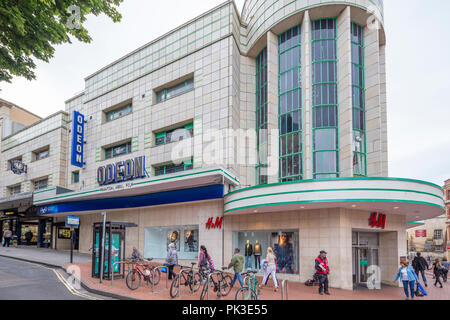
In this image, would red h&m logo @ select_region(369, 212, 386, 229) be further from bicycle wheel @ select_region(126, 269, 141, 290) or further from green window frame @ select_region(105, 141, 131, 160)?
green window frame @ select_region(105, 141, 131, 160)

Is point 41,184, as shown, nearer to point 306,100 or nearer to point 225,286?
point 306,100

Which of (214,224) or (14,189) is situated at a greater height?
(14,189)

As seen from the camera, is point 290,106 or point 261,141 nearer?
point 290,106

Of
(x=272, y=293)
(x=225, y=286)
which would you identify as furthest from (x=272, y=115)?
(x=225, y=286)

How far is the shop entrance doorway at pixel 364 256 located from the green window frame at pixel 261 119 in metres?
6.86

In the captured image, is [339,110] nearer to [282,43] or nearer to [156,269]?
[282,43]

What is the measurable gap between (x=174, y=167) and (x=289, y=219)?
9.68 m

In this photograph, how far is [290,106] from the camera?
22109 millimetres

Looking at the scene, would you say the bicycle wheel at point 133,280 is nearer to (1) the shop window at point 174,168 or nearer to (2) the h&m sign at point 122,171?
(1) the shop window at point 174,168

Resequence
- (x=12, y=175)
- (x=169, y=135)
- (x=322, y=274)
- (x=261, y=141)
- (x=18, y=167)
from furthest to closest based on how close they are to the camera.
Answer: (x=12, y=175)
(x=18, y=167)
(x=169, y=135)
(x=261, y=141)
(x=322, y=274)

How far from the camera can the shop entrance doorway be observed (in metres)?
17.5

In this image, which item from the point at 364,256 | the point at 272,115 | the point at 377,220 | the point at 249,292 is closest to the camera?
the point at 249,292

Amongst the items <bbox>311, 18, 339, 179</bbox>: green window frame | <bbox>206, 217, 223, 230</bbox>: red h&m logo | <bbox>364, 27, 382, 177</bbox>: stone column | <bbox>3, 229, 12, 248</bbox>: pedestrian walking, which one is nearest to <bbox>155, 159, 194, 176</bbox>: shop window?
<bbox>206, 217, 223, 230</bbox>: red h&m logo

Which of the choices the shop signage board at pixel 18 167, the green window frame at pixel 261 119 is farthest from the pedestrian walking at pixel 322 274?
the shop signage board at pixel 18 167
